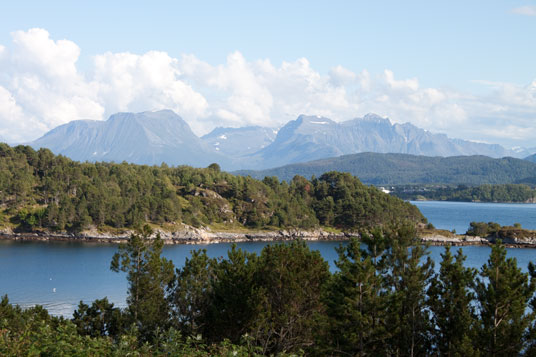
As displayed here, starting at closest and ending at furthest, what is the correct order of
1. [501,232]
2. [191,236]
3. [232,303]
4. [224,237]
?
[232,303]
[191,236]
[501,232]
[224,237]

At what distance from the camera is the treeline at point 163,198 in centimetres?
10594

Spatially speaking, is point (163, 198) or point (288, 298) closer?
point (288, 298)

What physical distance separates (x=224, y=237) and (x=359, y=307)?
307ft

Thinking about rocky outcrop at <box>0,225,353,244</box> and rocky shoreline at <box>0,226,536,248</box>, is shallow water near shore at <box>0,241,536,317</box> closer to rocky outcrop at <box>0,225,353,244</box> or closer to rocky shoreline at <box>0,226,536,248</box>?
rocky shoreline at <box>0,226,536,248</box>

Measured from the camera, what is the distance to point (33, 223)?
101 metres

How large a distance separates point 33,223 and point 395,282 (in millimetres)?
93889

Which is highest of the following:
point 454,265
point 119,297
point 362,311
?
point 454,265

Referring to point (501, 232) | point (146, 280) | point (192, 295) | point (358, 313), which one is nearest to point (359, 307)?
point (358, 313)

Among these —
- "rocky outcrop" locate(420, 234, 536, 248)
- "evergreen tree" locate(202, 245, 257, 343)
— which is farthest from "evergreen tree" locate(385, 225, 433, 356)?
"rocky outcrop" locate(420, 234, 536, 248)

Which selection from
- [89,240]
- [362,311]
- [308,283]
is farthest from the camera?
[89,240]

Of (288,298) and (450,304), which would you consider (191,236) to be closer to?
(288,298)

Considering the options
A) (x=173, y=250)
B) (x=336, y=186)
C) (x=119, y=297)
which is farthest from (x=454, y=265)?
(x=336, y=186)

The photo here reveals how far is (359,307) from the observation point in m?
21.5

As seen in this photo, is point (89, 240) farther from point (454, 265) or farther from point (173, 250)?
point (454, 265)
